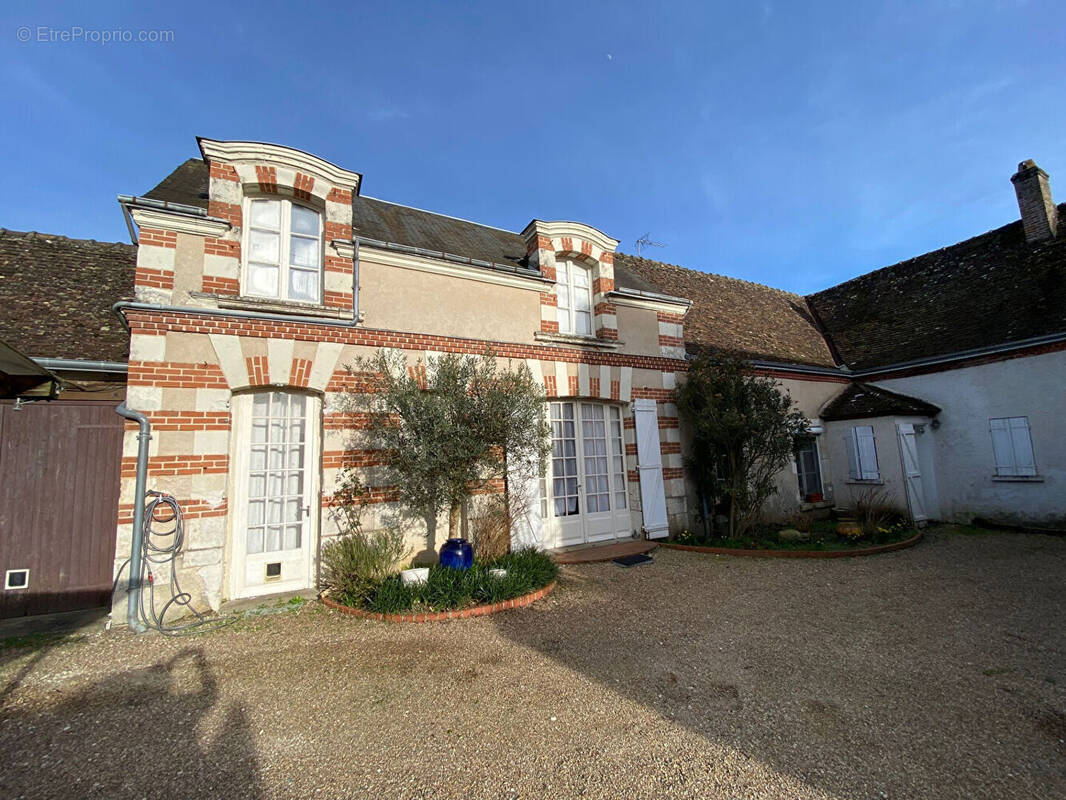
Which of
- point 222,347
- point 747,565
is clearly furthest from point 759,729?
point 222,347

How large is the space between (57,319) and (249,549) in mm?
4074

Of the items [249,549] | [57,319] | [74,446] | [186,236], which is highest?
[186,236]

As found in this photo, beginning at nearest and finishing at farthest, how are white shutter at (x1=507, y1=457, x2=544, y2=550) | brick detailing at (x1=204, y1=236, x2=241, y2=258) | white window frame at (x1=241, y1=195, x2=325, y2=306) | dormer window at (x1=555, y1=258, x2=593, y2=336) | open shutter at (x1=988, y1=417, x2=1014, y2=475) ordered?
brick detailing at (x1=204, y1=236, x2=241, y2=258), white window frame at (x1=241, y1=195, x2=325, y2=306), white shutter at (x1=507, y1=457, x2=544, y2=550), dormer window at (x1=555, y1=258, x2=593, y2=336), open shutter at (x1=988, y1=417, x2=1014, y2=475)

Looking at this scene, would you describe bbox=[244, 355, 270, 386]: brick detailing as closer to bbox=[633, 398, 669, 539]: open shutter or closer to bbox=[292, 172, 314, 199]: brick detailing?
bbox=[292, 172, 314, 199]: brick detailing

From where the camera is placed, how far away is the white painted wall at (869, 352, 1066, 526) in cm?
812

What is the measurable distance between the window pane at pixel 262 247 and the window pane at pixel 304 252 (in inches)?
7.1

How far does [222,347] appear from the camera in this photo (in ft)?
16.9

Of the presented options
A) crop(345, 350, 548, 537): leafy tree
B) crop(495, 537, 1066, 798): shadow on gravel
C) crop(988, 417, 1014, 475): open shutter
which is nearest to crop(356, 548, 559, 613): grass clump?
crop(495, 537, 1066, 798): shadow on gravel

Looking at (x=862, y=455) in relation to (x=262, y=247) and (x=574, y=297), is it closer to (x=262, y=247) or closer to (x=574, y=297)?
(x=574, y=297)

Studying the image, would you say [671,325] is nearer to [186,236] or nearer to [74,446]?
[186,236]

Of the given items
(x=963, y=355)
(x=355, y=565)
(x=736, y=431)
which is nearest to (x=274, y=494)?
(x=355, y=565)

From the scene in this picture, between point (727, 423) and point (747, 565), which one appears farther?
point (727, 423)

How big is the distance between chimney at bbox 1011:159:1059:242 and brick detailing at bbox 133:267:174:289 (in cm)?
1547

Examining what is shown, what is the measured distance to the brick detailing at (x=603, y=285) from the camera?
7.90 m
